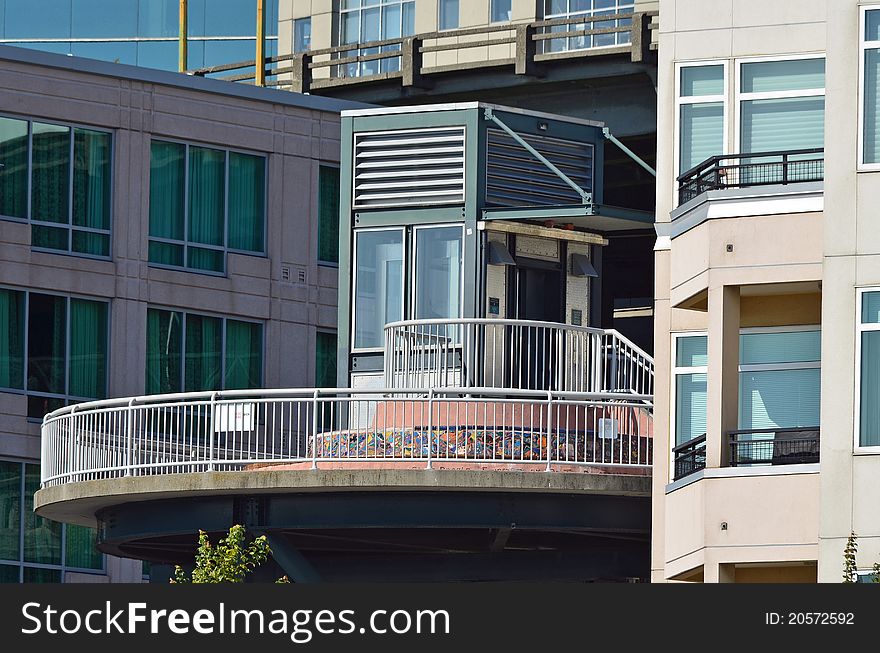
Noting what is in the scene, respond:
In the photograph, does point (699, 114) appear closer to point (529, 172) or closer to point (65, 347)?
point (529, 172)

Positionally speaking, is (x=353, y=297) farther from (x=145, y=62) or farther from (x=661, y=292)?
(x=145, y=62)

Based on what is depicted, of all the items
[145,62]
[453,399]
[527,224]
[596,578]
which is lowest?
[596,578]

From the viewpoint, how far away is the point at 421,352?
129ft

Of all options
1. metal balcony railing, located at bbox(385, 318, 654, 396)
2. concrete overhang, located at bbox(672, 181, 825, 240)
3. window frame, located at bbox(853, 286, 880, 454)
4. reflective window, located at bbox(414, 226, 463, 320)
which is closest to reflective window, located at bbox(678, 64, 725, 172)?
concrete overhang, located at bbox(672, 181, 825, 240)

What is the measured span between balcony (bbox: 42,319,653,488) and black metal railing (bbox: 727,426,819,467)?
3320 millimetres

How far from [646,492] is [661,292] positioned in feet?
8.75

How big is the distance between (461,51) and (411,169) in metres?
13.4

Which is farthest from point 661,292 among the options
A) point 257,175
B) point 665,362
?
point 257,175

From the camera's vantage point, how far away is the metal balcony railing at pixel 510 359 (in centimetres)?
3906

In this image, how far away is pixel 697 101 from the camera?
35625mm

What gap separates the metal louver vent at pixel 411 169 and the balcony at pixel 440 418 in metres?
3.29

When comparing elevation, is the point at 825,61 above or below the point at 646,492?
above

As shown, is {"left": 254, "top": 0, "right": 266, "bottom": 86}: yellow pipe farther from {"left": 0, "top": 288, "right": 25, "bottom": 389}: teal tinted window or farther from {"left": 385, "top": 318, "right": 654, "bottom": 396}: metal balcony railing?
{"left": 385, "top": 318, "right": 654, "bottom": 396}: metal balcony railing

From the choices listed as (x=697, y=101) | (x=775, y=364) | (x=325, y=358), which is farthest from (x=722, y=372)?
(x=325, y=358)
